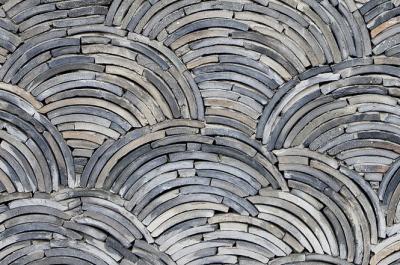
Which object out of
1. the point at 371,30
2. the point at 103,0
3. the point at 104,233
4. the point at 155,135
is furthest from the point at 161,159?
the point at 371,30

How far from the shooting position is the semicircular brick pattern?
209 cm

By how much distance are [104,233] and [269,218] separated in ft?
1.08

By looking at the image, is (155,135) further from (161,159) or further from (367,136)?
(367,136)

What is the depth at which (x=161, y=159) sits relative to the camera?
209 centimetres

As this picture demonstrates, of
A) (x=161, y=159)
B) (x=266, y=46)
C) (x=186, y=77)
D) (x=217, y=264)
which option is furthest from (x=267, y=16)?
(x=217, y=264)

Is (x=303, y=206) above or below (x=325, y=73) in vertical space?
below

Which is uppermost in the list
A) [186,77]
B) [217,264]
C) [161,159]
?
[186,77]

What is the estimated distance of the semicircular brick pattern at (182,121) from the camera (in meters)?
2.09

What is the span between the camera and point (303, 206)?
6.90 ft

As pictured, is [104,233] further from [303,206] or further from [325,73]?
[325,73]

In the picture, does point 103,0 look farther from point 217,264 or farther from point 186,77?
point 217,264

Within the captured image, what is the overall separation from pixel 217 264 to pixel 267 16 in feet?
1.64

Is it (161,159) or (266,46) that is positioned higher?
(266,46)

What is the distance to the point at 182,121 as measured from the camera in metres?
2.09
